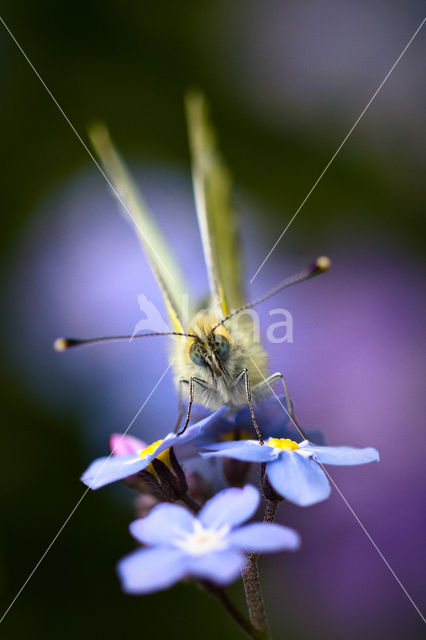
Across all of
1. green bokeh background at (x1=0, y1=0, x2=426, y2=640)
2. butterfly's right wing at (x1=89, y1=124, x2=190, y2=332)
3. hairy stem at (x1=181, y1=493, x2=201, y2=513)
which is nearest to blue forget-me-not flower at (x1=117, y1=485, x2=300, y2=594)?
hairy stem at (x1=181, y1=493, x2=201, y2=513)

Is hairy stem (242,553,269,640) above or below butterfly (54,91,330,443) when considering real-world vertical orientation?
below

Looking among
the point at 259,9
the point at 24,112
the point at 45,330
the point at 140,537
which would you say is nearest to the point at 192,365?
the point at 140,537

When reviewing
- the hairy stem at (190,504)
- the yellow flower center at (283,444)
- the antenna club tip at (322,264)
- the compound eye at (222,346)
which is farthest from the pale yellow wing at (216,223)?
the hairy stem at (190,504)

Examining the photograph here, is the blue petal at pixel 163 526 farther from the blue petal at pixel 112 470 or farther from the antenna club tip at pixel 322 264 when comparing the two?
the antenna club tip at pixel 322 264

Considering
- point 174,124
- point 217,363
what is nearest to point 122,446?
point 217,363

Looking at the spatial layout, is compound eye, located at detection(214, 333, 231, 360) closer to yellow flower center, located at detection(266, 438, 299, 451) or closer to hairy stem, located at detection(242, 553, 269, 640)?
yellow flower center, located at detection(266, 438, 299, 451)

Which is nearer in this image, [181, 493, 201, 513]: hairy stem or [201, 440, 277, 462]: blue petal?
[201, 440, 277, 462]: blue petal

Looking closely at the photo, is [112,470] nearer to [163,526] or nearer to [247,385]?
[163,526]
